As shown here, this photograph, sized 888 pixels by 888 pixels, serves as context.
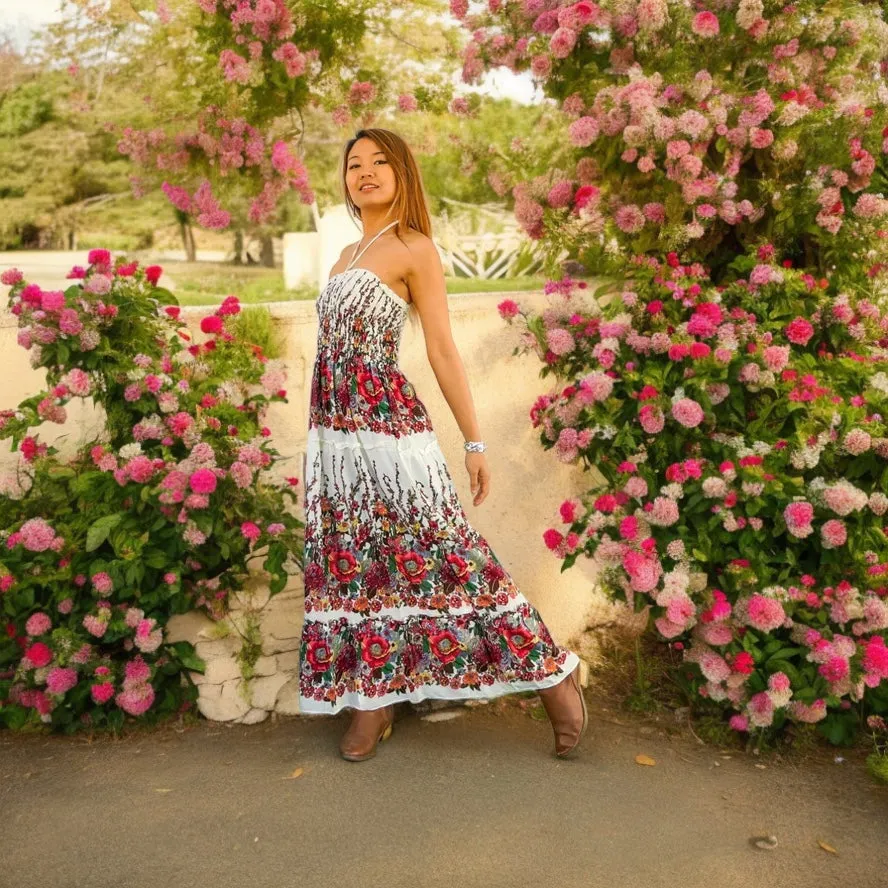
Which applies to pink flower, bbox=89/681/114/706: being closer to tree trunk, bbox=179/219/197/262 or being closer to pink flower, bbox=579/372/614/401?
pink flower, bbox=579/372/614/401

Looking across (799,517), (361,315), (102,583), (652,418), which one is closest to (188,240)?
(102,583)

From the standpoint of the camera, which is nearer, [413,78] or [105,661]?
[105,661]

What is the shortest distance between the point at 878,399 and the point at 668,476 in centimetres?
69

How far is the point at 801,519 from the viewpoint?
9.15 feet

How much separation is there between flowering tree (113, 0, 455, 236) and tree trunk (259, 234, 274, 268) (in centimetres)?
1324

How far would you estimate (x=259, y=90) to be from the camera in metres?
4.26

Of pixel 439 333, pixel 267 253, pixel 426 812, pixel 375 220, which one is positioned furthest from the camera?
pixel 267 253

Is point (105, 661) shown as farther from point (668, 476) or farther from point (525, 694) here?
point (668, 476)

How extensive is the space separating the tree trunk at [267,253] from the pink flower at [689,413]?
15.6 m

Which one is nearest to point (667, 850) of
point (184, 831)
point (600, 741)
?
point (600, 741)

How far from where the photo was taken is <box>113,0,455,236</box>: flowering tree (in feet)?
13.3

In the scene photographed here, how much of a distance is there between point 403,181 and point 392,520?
982 mm

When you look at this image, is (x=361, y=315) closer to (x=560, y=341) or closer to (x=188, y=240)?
(x=560, y=341)

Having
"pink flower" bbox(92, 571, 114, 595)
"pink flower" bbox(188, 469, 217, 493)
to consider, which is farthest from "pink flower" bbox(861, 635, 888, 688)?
"pink flower" bbox(92, 571, 114, 595)
